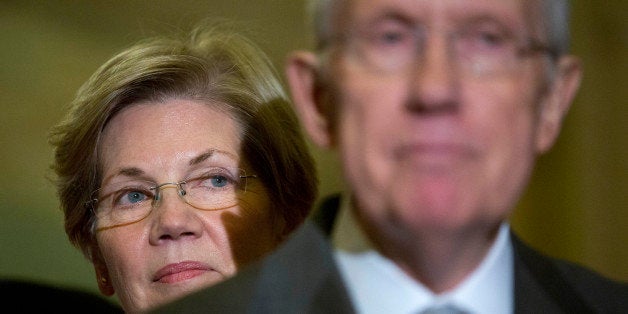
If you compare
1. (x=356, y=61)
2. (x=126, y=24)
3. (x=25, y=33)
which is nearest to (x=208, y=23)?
(x=126, y=24)

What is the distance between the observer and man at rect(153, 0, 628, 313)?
0.71 meters

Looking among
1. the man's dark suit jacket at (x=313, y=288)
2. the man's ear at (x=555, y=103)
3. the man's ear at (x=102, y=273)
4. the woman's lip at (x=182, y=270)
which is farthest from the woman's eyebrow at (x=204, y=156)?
the man's ear at (x=555, y=103)

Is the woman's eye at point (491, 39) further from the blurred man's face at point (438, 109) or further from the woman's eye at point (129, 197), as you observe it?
the woman's eye at point (129, 197)

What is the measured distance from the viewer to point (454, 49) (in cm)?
73

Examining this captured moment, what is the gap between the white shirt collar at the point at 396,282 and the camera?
29.6 inches

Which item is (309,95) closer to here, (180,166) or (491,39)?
(491,39)

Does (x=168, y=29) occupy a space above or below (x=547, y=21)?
below

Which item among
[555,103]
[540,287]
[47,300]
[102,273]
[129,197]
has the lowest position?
[47,300]

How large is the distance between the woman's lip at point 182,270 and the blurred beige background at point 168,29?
0.29 meters

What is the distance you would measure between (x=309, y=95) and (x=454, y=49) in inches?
5.0

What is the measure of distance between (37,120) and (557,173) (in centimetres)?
108

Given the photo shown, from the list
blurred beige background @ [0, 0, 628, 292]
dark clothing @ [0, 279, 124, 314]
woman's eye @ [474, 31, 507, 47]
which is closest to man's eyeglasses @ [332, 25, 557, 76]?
woman's eye @ [474, 31, 507, 47]

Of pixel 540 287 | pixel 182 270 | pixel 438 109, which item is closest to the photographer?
pixel 438 109

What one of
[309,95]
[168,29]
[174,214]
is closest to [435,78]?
[309,95]
